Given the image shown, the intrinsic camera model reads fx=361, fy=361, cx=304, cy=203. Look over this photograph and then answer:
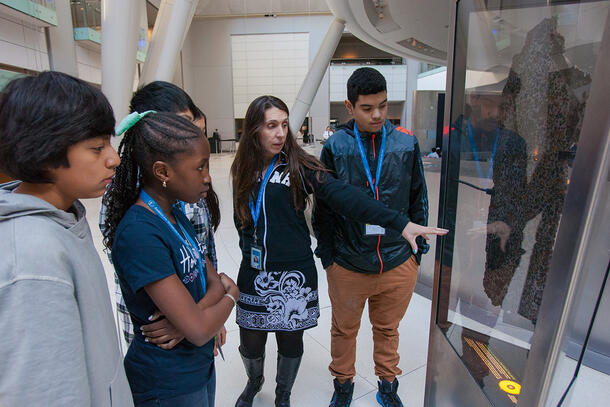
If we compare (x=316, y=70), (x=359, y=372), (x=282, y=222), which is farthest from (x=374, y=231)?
(x=316, y=70)

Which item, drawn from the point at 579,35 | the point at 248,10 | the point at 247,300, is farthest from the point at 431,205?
the point at 248,10

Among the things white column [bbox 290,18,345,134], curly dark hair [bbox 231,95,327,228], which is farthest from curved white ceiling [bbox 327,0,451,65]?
curly dark hair [bbox 231,95,327,228]

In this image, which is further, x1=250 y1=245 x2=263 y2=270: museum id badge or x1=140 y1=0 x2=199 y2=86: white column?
x1=140 y1=0 x2=199 y2=86: white column

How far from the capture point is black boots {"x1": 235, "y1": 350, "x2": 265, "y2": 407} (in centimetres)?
204

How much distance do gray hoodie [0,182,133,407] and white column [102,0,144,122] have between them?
726 cm

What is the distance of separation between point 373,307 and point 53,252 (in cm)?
175

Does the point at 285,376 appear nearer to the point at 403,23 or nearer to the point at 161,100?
the point at 161,100

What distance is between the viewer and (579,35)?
102cm

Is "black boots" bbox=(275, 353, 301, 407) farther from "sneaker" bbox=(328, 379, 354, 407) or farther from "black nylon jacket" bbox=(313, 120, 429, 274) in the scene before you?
"black nylon jacket" bbox=(313, 120, 429, 274)

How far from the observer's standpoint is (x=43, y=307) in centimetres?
65

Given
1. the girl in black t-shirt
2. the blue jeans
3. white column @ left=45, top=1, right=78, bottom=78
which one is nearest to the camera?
the girl in black t-shirt

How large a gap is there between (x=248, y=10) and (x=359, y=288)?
1042 inches

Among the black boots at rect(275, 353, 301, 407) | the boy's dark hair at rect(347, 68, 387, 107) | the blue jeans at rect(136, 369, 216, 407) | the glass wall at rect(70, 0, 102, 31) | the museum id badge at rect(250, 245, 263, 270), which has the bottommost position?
the black boots at rect(275, 353, 301, 407)

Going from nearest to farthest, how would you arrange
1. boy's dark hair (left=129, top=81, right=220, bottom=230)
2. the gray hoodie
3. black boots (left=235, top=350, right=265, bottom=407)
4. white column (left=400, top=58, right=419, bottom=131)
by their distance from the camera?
the gray hoodie < boy's dark hair (left=129, top=81, right=220, bottom=230) < black boots (left=235, top=350, right=265, bottom=407) < white column (left=400, top=58, right=419, bottom=131)
